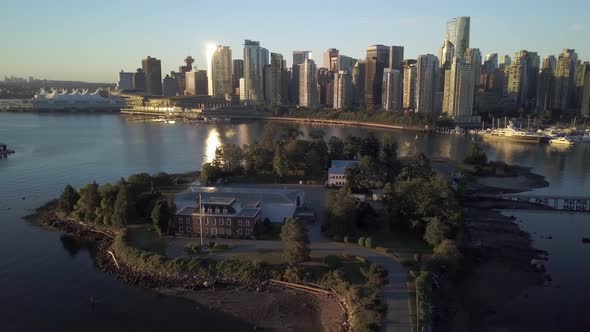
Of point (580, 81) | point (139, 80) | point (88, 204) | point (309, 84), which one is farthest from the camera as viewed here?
point (139, 80)

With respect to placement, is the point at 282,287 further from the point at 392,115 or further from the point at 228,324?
the point at 392,115

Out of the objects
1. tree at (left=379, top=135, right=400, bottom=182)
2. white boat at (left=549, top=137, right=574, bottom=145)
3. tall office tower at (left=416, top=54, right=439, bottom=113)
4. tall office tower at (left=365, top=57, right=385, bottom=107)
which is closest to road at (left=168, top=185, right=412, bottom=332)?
tree at (left=379, top=135, right=400, bottom=182)

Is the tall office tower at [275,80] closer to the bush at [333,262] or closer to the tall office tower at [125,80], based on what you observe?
the tall office tower at [125,80]

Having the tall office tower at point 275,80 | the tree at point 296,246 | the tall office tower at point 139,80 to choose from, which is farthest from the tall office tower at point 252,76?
the tree at point 296,246

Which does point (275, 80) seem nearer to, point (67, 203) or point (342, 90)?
point (342, 90)

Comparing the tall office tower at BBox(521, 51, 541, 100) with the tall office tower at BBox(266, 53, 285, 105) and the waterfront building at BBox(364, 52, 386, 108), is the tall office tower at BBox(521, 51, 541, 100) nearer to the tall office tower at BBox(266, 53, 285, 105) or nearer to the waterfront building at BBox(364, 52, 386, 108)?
the waterfront building at BBox(364, 52, 386, 108)

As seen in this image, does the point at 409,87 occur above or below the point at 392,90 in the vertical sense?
above

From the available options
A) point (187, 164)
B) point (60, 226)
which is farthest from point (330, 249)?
point (187, 164)

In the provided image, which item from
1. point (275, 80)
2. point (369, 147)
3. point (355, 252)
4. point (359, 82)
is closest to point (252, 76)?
point (275, 80)
